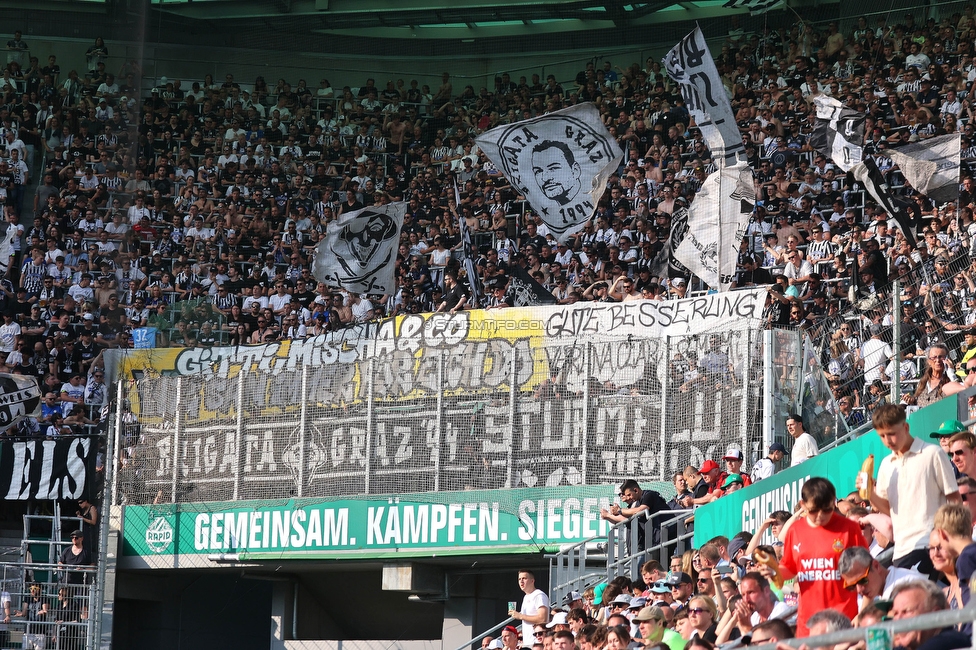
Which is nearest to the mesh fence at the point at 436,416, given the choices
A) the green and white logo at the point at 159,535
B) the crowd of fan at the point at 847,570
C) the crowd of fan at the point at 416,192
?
the green and white logo at the point at 159,535

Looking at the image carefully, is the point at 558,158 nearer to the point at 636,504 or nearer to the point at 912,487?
the point at 636,504

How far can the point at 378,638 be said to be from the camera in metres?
20.6

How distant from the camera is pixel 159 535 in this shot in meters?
19.0

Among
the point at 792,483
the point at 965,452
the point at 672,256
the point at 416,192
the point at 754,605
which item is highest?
the point at 416,192

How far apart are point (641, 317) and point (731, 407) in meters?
2.27

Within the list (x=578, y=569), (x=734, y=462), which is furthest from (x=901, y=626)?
(x=578, y=569)

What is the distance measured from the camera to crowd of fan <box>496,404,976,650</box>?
579 cm

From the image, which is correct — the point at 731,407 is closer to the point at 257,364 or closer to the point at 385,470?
the point at 385,470

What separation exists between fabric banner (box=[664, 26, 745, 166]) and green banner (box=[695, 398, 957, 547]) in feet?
19.0

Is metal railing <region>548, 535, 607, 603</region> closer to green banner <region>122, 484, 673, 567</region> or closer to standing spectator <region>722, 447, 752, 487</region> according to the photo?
green banner <region>122, 484, 673, 567</region>

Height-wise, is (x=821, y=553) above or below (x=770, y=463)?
below

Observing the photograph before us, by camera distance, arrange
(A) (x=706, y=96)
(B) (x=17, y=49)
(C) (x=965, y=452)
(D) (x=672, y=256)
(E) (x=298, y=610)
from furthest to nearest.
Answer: (B) (x=17, y=49) < (E) (x=298, y=610) < (D) (x=672, y=256) < (A) (x=706, y=96) < (C) (x=965, y=452)

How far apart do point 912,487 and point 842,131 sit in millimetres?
11075

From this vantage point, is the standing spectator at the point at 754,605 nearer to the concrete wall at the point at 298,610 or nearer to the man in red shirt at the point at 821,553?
the man in red shirt at the point at 821,553
